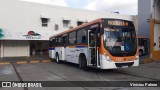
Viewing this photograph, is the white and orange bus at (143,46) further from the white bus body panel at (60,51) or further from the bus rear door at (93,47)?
the bus rear door at (93,47)

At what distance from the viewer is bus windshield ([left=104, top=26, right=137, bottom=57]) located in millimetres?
11766

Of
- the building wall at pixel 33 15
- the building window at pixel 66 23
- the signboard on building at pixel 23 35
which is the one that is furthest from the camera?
the building window at pixel 66 23

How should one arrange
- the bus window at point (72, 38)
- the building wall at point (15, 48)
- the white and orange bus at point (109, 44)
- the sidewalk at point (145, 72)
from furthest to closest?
the building wall at point (15, 48) → the bus window at point (72, 38) → the white and orange bus at point (109, 44) → the sidewalk at point (145, 72)

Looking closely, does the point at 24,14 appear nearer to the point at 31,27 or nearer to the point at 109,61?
the point at 31,27

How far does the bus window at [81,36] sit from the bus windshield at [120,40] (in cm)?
229

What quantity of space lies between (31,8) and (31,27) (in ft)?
8.29

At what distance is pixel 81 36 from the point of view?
578 inches

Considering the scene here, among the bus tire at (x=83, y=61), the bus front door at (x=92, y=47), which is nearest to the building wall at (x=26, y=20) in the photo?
the bus tire at (x=83, y=61)

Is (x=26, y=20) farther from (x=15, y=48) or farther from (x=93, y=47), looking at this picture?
(x=93, y=47)

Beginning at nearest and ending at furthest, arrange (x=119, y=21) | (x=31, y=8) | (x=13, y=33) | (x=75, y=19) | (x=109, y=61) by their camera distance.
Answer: (x=109, y=61) < (x=119, y=21) < (x=13, y=33) < (x=31, y=8) < (x=75, y=19)

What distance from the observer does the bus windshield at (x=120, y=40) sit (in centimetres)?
1177

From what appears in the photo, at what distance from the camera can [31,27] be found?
30.1 meters

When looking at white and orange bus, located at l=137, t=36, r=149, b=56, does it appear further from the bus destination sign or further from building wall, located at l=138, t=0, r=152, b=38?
the bus destination sign

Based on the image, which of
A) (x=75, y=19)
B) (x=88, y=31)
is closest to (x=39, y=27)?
(x=75, y=19)
